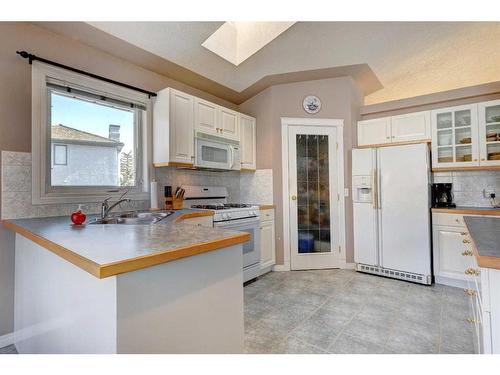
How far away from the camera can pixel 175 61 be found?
2.71m

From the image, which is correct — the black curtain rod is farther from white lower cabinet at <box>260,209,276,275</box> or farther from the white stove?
white lower cabinet at <box>260,209,276,275</box>

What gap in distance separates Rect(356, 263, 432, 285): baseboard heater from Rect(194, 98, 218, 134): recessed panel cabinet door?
2592mm

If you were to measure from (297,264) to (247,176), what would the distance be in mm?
1443

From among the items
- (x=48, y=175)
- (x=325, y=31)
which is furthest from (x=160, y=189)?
(x=325, y=31)

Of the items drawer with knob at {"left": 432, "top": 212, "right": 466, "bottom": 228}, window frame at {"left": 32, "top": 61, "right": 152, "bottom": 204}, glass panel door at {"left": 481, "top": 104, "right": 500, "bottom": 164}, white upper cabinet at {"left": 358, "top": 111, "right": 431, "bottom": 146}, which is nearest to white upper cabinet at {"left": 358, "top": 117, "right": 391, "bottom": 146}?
white upper cabinet at {"left": 358, "top": 111, "right": 431, "bottom": 146}

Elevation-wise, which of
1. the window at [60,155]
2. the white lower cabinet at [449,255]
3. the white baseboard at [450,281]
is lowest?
the white baseboard at [450,281]

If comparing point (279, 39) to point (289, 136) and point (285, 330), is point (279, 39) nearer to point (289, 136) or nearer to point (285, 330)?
point (289, 136)

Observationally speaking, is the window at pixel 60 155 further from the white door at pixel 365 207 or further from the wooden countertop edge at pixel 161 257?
the white door at pixel 365 207

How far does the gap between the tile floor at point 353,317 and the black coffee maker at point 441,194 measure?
3.35 feet

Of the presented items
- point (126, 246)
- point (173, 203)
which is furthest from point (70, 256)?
point (173, 203)

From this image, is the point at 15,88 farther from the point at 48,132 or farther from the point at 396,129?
the point at 396,129

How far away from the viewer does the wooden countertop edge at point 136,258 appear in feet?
2.35

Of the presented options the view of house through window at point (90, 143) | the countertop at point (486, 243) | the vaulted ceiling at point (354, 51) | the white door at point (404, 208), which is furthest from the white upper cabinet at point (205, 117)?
the countertop at point (486, 243)

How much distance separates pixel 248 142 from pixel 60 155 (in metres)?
2.19
